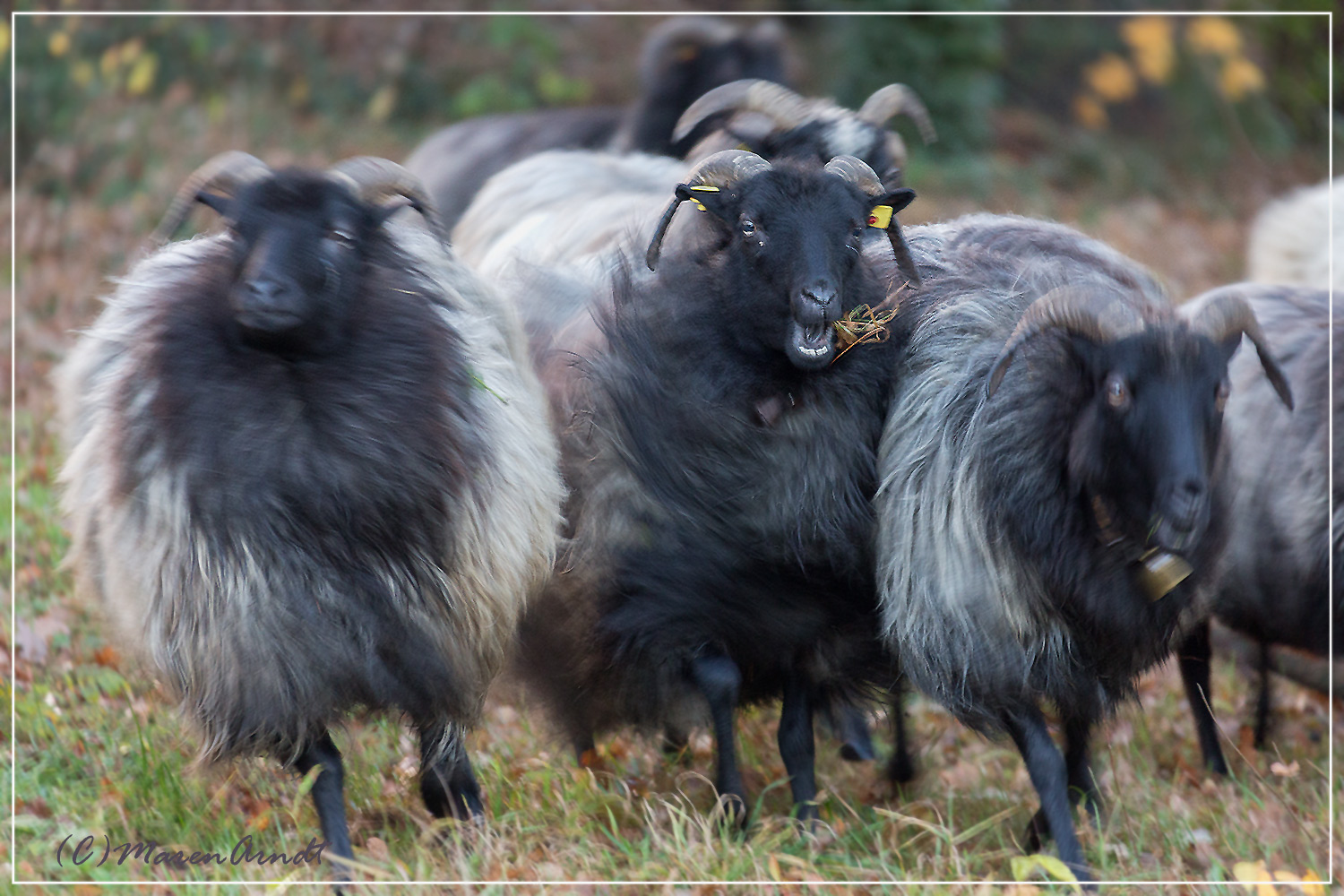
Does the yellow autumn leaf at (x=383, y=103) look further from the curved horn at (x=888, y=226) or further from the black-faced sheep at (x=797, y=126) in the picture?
the curved horn at (x=888, y=226)

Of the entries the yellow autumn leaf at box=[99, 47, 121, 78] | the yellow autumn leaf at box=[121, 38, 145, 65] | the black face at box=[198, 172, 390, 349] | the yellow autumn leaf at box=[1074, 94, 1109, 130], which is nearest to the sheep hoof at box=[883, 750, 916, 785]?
the black face at box=[198, 172, 390, 349]

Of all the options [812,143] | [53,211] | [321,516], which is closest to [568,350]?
[321,516]

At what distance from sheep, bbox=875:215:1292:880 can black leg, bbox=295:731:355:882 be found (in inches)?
78.4

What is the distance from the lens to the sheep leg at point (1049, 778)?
178 inches

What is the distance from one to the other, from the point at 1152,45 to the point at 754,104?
9.92 m

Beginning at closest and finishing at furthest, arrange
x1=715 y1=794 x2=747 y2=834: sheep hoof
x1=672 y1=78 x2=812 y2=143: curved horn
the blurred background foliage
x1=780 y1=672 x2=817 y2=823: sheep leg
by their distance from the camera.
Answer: x1=715 y1=794 x2=747 y2=834: sheep hoof < x1=780 y1=672 x2=817 y2=823: sheep leg < x1=672 y1=78 x2=812 y2=143: curved horn < the blurred background foliage

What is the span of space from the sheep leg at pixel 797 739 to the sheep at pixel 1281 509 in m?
1.87

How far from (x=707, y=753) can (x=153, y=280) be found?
3071mm

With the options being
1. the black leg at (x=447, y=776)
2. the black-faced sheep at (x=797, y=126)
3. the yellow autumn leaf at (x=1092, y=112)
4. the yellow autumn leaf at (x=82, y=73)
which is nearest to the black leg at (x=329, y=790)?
the black leg at (x=447, y=776)

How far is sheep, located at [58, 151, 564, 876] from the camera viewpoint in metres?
4.34

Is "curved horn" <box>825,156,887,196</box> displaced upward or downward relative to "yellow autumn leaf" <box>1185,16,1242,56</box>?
downward

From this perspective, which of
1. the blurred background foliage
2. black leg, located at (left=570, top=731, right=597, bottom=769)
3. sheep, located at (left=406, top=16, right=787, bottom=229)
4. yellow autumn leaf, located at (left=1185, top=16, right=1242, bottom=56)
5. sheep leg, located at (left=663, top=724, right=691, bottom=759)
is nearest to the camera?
sheep leg, located at (left=663, top=724, right=691, bottom=759)

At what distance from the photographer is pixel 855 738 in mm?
6121

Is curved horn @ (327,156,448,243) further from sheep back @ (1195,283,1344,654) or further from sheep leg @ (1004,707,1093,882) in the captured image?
sheep back @ (1195,283,1344,654)
